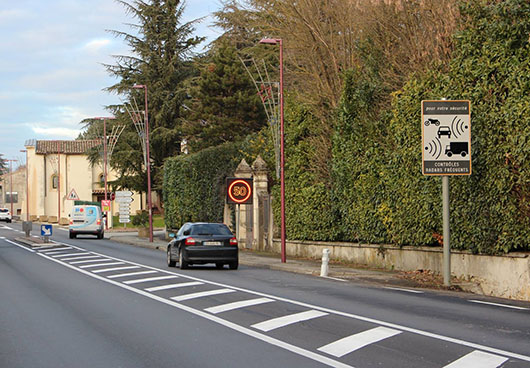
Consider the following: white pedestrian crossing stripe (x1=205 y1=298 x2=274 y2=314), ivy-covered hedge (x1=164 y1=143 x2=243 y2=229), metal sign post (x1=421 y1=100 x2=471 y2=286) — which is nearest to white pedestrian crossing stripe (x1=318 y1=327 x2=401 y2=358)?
white pedestrian crossing stripe (x1=205 y1=298 x2=274 y2=314)

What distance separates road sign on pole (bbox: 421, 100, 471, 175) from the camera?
1794 centimetres

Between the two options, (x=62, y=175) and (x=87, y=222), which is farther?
(x=62, y=175)

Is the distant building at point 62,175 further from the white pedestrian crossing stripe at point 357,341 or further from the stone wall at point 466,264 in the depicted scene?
the white pedestrian crossing stripe at point 357,341

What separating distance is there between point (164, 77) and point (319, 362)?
56913 mm

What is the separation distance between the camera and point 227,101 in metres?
52.7

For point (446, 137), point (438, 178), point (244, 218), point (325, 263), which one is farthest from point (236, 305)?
point (244, 218)

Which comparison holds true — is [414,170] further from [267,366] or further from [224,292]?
[267,366]

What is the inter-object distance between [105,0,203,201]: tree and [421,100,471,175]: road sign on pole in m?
45.1

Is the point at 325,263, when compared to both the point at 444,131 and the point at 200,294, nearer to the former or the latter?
the point at 444,131

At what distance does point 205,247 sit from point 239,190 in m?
10.5

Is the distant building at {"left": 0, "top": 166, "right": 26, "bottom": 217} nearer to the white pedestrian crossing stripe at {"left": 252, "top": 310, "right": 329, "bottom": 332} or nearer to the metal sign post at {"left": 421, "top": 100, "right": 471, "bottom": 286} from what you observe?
the metal sign post at {"left": 421, "top": 100, "right": 471, "bottom": 286}

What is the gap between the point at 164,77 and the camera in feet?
209

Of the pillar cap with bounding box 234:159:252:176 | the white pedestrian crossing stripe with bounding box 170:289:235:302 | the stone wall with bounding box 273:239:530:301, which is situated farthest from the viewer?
the pillar cap with bounding box 234:159:252:176

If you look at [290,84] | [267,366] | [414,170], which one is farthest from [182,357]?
[290,84]
